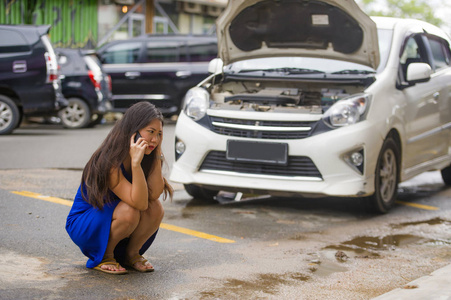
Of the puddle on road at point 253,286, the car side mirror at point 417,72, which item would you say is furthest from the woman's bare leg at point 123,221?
the car side mirror at point 417,72

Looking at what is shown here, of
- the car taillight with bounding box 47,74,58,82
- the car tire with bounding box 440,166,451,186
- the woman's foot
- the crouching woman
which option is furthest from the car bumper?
the car taillight with bounding box 47,74,58,82

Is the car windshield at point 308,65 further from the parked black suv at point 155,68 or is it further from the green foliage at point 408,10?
the green foliage at point 408,10

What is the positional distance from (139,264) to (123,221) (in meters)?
0.41

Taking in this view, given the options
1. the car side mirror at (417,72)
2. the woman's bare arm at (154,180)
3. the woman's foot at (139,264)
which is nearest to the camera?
the woman's bare arm at (154,180)

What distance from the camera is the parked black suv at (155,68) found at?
17516mm

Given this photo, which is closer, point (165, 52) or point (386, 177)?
point (386, 177)

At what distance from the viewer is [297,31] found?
7.64 metres

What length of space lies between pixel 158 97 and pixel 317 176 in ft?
36.8

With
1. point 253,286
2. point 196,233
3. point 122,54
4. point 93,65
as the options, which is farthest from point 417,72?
point 122,54

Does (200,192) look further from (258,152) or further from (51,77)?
(51,77)

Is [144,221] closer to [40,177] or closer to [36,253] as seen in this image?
[36,253]

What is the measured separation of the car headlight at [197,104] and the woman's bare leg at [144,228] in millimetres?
2646

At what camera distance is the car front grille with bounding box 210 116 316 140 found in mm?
6836

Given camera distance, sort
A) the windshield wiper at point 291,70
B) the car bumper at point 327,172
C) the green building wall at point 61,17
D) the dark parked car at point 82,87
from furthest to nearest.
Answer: the green building wall at point 61,17
the dark parked car at point 82,87
the windshield wiper at point 291,70
the car bumper at point 327,172
